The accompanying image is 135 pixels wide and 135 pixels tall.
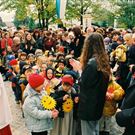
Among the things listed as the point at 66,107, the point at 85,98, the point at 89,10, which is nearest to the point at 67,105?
the point at 66,107

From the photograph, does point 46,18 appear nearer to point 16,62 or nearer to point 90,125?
point 16,62

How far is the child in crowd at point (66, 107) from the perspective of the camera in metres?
5.36

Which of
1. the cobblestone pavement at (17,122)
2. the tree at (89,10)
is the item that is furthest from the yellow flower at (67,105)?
the tree at (89,10)

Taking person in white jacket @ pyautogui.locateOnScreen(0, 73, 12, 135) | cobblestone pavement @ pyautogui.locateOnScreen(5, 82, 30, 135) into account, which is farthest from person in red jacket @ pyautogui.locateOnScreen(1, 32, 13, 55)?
person in white jacket @ pyautogui.locateOnScreen(0, 73, 12, 135)

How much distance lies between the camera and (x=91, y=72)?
4.62 meters

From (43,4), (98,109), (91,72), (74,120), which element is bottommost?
(74,120)

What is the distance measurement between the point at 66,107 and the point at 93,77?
0.97m

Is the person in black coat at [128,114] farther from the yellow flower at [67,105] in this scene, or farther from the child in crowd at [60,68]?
the child in crowd at [60,68]

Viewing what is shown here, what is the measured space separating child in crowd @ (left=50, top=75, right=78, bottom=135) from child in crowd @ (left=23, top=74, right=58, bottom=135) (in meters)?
0.37

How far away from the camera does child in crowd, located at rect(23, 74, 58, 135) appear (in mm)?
4852

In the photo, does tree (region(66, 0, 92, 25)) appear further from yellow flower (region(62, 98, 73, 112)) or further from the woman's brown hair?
the woman's brown hair

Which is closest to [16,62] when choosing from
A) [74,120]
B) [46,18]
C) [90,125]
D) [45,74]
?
[45,74]

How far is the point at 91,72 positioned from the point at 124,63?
3.44m

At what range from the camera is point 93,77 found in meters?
4.64
